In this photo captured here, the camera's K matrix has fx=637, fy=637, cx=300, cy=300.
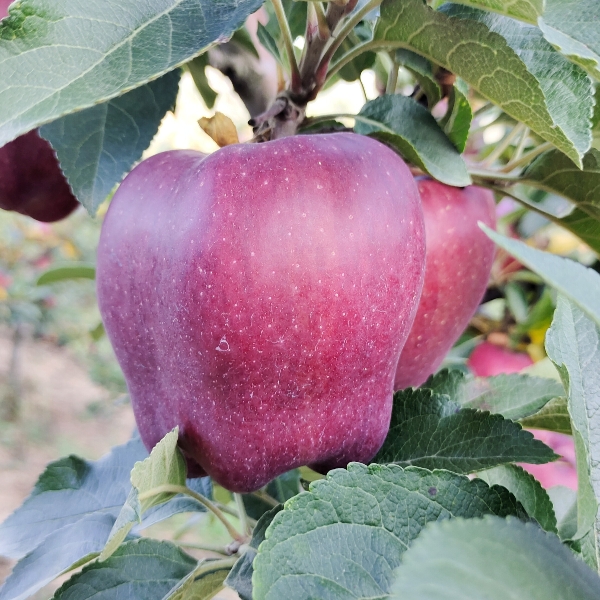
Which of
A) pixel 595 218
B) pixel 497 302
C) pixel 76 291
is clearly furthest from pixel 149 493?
pixel 76 291

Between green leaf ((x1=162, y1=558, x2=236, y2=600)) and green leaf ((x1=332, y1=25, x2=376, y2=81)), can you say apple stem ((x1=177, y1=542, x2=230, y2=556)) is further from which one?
green leaf ((x1=332, y1=25, x2=376, y2=81))

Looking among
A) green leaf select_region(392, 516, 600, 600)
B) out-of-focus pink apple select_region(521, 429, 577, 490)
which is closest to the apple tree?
green leaf select_region(392, 516, 600, 600)

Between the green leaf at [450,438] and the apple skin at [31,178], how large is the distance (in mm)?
371

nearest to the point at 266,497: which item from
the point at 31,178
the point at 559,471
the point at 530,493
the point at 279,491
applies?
the point at 279,491

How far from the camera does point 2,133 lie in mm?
306

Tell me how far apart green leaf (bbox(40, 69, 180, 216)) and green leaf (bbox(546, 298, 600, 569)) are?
325 mm

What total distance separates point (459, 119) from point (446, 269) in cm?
11

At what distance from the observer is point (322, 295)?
0.35m

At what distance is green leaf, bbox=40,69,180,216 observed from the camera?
49 cm

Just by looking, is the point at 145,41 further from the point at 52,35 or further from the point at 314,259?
the point at 314,259

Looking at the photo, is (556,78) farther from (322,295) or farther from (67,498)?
(67,498)

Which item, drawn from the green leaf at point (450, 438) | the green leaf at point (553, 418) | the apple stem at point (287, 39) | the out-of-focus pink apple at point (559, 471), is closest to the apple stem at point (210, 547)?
the green leaf at point (450, 438)

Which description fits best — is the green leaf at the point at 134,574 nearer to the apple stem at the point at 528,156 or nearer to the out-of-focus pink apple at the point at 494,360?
the apple stem at the point at 528,156

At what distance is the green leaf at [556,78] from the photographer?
1.12 ft
